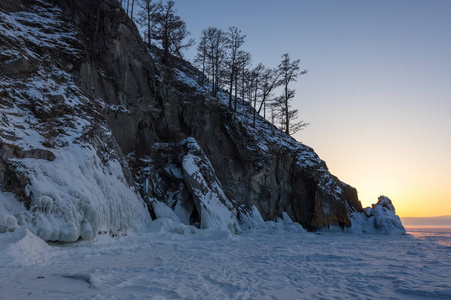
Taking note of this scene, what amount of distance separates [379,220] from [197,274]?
24935mm

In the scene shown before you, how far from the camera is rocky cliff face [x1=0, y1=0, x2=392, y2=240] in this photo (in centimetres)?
1002

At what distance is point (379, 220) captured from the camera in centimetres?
2639

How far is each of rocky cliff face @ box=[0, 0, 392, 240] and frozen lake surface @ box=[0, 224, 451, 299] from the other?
1.81 m

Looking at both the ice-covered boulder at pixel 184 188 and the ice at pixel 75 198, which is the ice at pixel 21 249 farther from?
the ice-covered boulder at pixel 184 188

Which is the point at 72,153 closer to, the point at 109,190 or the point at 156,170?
the point at 109,190

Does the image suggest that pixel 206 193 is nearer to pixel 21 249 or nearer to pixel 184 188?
pixel 184 188

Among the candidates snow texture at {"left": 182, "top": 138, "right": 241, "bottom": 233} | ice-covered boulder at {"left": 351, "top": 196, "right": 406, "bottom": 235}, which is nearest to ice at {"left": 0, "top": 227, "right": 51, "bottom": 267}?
snow texture at {"left": 182, "top": 138, "right": 241, "bottom": 233}

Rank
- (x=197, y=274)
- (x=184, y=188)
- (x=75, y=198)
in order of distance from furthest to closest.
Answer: (x=184, y=188)
(x=75, y=198)
(x=197, y=274)

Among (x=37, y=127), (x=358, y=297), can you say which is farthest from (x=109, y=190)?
(x=358, y=297)

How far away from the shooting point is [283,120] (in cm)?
3644

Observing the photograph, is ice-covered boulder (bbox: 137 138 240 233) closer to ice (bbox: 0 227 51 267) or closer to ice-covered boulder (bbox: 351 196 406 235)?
ice (bbox: 0 227 51 267)

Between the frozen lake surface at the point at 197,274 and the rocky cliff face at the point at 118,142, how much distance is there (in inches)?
71.2

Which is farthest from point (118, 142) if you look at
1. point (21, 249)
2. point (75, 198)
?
point (21, 249)

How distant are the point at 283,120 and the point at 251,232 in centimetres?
1987
